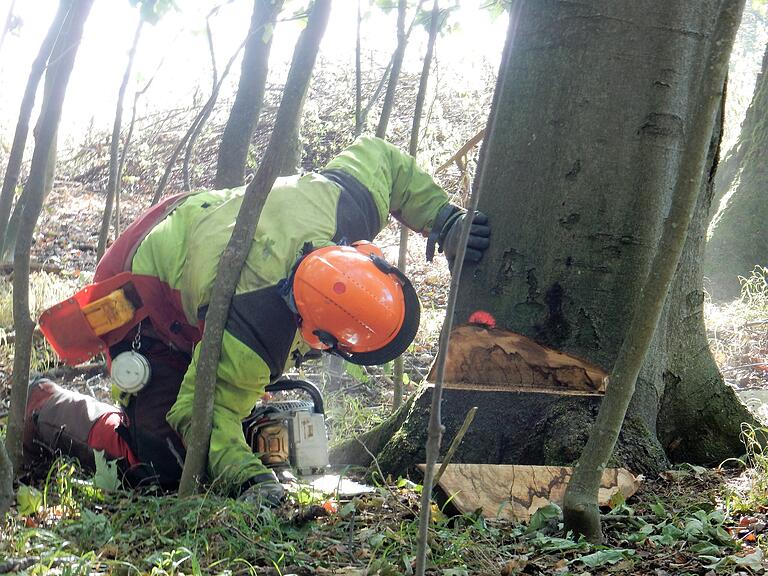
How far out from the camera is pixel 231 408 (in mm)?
3004

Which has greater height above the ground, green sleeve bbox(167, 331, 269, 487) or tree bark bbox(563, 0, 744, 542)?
tree bark bbox(563, 0, 744, 542)

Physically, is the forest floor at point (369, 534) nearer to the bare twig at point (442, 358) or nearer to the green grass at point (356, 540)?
the green grass at point (356, 540)

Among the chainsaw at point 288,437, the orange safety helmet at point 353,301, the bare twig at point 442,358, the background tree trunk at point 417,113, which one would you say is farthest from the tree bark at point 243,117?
the bare twig at point 442,358

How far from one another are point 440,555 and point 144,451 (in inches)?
73.7

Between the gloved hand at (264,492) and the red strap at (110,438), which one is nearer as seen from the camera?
the gloved hand at (264,492)

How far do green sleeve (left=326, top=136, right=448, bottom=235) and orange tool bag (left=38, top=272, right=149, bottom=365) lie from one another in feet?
3.23

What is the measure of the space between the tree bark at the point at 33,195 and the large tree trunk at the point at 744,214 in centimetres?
694

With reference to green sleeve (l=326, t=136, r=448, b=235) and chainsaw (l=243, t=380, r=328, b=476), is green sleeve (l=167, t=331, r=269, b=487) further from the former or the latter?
green sleeve (l=326, t=136, r=448, b=235)

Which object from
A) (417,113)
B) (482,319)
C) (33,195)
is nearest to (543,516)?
(482,319)

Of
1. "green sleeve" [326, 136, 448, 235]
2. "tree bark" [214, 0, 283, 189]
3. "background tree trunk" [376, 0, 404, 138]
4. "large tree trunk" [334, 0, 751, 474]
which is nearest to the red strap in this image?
"green sleeve" [326, 136, 448, 235]

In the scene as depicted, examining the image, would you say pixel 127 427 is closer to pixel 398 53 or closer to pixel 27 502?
pixel 27 502

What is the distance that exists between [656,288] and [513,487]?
90 cm

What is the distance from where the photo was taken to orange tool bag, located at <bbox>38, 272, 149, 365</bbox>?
10.8ft

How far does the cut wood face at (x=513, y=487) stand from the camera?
248 cm
